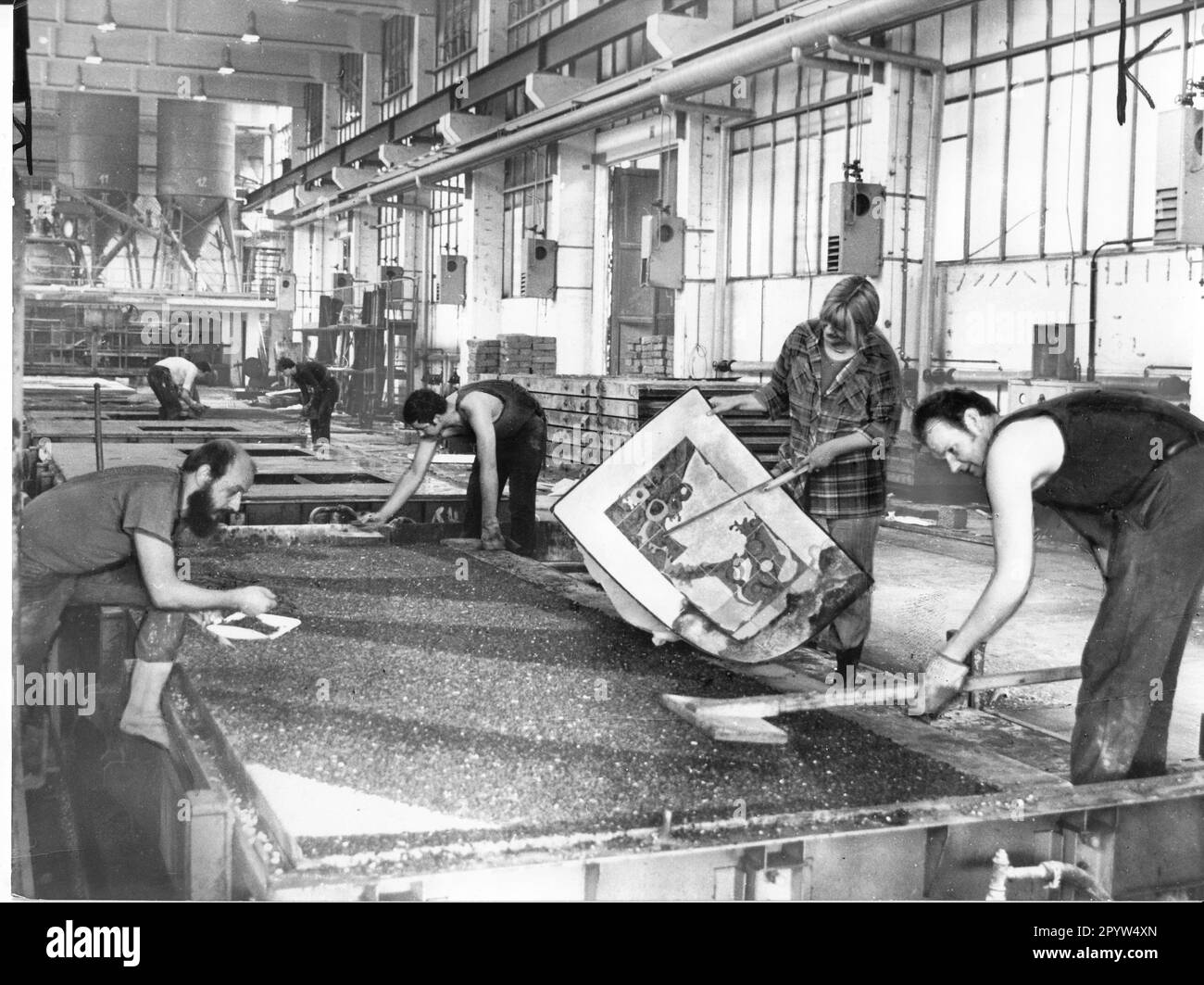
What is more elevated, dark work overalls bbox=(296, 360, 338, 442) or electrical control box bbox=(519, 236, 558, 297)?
electrical control box bbox=(519, 236, 558, 297)

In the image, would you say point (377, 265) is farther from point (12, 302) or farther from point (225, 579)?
point (12, 302)

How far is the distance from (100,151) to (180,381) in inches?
78.4

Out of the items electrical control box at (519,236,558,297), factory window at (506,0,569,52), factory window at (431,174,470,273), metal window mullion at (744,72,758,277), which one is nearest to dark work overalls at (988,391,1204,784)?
factory window at (506,0,569,52)

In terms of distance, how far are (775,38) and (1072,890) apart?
6.96 metres

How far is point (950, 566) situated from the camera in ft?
23.3

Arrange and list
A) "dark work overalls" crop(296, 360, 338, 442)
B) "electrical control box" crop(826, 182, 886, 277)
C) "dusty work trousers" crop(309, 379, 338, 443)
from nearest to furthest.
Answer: "dark work overalls" crop(296, 360, 338, 442) < "dusty work trousers" crop(309, 379, 338, 443) < "electrical control box" crop(826, 182, 886, 277)

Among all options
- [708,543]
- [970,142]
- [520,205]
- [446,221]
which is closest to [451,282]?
[446,221]

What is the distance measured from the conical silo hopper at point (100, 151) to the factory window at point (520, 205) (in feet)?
32.6

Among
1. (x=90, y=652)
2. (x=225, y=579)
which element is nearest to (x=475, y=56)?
(x=225, y=579)

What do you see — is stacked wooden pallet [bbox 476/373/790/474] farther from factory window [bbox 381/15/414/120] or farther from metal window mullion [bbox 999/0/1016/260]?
metal window mullion [bbox 999/0/1016/260]

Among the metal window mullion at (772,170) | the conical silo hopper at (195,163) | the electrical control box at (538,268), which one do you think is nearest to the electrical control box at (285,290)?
the conical silo hopper at (195,163)

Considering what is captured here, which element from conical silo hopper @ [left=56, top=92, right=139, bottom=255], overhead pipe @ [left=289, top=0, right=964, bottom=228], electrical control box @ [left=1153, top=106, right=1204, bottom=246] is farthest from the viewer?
overhead pipe @ [left=289, top=0, right=964, bottom=228]

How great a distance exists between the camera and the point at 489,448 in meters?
5.73

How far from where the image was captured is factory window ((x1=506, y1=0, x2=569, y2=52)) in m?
6.75
